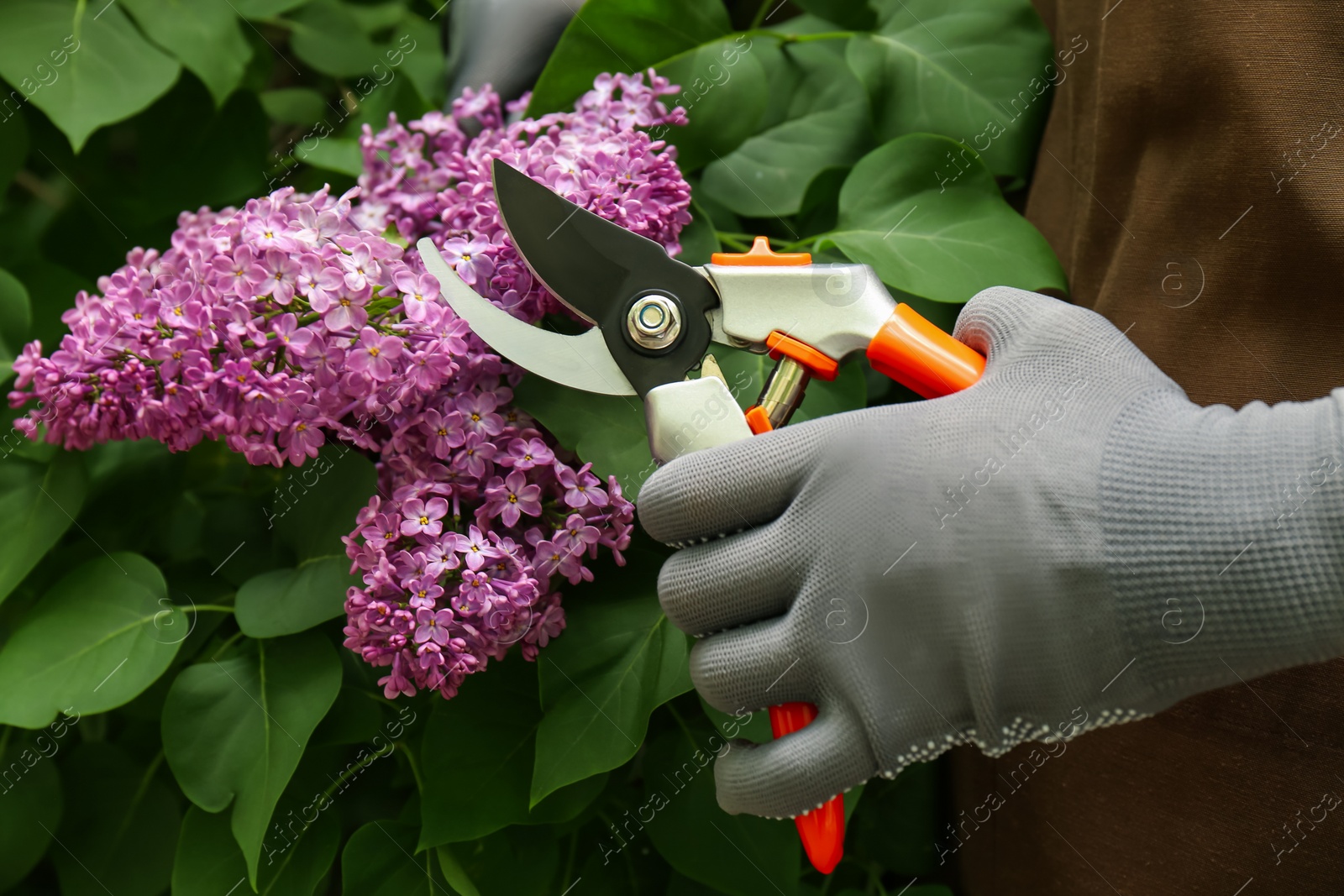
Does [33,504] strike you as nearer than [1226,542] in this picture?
No

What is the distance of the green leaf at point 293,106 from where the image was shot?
2.97 feet

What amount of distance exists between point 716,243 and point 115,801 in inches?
25.0

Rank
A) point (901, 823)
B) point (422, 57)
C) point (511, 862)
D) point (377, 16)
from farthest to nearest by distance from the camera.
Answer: point (377, 16)
point (422, 57)
point (901, 823)
point (511, 862)

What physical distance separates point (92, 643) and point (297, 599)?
157 millimetres

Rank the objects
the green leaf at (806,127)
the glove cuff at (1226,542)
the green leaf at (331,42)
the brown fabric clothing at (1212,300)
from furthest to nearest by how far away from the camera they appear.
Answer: the green leaf at (331,42), the green leaf at (806,127), the brown fabric clothing at (1212,300), the glove cuff at (1226,542)

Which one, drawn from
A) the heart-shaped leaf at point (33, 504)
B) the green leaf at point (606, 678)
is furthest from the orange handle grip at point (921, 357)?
the heart-shaped leaf at point (33, 504)

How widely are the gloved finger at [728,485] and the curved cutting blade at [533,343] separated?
0.07m

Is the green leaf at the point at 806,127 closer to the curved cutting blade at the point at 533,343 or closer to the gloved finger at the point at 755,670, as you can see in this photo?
the curved cutting blade at the point at 533,343

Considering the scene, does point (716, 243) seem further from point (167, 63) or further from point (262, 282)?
point (167, 63)

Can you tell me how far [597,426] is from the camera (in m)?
0.50

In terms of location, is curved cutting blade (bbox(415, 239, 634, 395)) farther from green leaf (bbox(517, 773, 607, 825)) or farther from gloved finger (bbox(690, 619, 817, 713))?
green leaf (bbox(517, 773, 607, 825))

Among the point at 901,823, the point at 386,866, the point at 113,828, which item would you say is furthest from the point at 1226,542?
the point at 113,828

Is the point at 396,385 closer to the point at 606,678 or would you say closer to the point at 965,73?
the point at 606,678

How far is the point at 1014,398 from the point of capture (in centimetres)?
42
